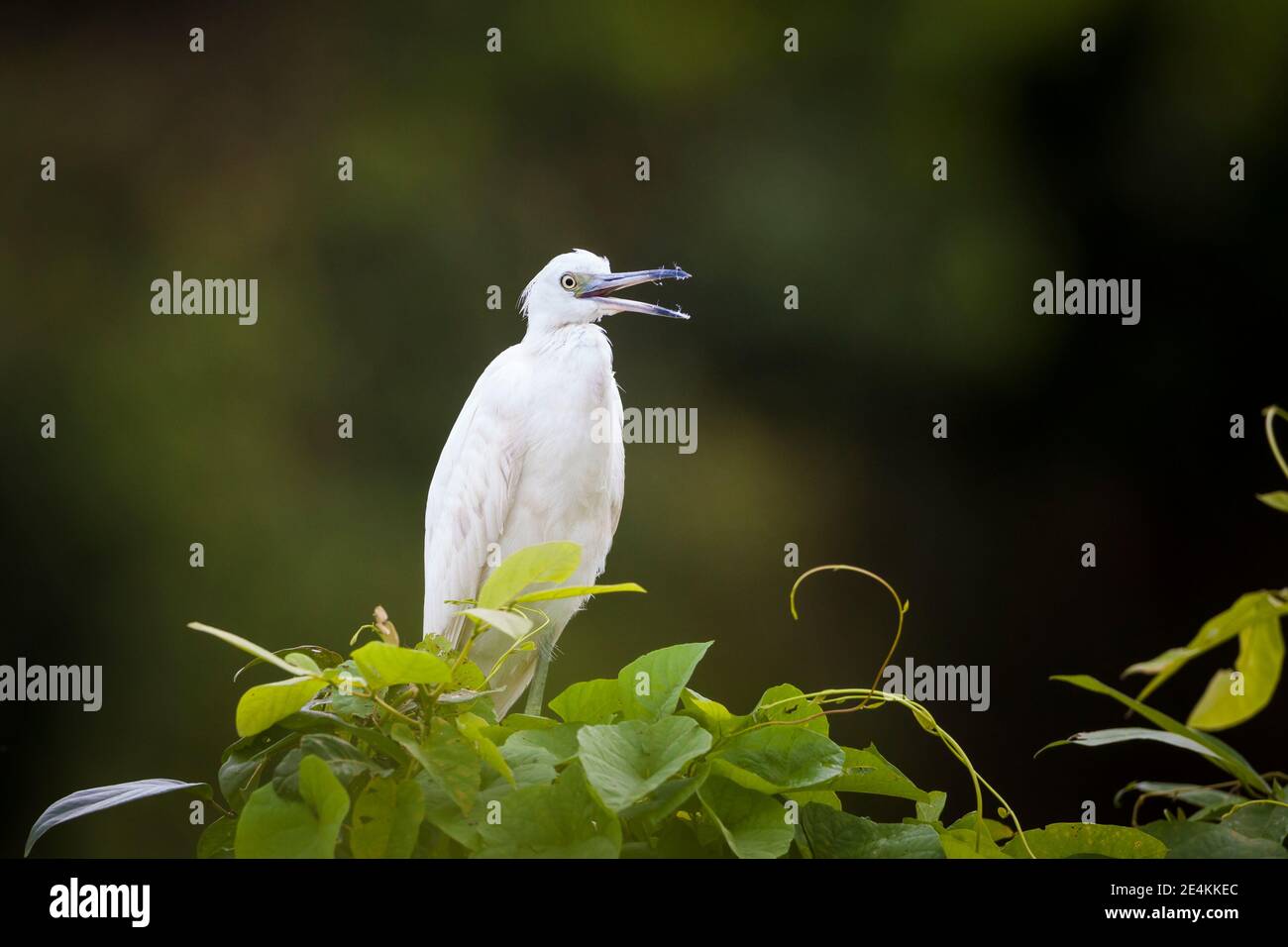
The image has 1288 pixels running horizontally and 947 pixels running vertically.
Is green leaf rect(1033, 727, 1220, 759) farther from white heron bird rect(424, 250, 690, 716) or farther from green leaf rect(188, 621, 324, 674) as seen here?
white heron bird rect(424, 250, 690, 716)

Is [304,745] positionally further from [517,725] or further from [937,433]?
[937,433]

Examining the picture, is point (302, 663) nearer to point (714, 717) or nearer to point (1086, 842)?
point (714, 717)

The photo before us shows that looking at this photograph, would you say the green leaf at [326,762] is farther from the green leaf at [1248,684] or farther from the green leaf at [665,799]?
the green leaf at [1248,684]

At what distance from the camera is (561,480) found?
1.36 m

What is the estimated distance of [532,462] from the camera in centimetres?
136

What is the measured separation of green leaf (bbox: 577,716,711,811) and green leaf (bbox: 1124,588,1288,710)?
177 mm

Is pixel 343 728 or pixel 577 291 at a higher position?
pixel 577 291

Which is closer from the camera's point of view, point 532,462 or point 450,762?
point 450,762

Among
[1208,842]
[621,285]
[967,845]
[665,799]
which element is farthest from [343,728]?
[621,285]

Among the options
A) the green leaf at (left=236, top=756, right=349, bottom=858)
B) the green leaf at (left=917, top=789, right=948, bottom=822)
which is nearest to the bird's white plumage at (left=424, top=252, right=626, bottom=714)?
the green leaf at (left=917, top=789, right=948, bottom=822)

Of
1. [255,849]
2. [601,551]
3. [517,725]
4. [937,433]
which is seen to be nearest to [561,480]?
[601,551]

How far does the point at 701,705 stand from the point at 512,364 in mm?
929

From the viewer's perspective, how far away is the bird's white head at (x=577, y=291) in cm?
124

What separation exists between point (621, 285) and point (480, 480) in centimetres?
32
